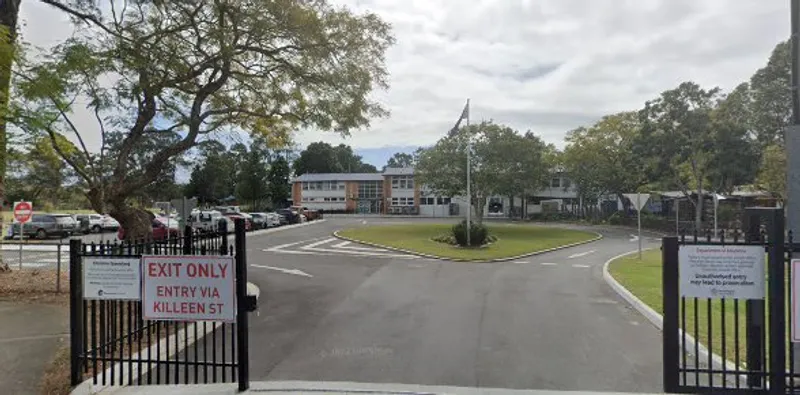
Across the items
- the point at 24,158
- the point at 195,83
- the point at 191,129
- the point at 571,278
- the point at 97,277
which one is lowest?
the point at 571,278

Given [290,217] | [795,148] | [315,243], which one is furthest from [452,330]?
[290,217]

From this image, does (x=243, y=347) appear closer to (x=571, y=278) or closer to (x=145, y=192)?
(x=571, y=278)

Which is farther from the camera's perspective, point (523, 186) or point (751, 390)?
point (523, 186)

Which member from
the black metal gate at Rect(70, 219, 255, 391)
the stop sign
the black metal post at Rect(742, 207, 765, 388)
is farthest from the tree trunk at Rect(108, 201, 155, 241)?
the black metal post at Rect(742, 207, 765, 388)

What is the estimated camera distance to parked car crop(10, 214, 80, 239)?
113 ft

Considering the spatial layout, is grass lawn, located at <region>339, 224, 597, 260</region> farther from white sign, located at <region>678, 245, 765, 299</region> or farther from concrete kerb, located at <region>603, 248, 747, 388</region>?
white sign, located at <region>678, 245, 765, 299</region>

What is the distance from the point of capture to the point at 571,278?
17.9 metres

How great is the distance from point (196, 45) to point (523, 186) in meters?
32.9

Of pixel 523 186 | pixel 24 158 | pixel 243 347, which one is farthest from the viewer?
pixel 523 186

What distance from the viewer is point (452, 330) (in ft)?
32.0

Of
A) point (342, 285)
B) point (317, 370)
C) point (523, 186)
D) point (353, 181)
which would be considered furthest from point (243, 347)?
point (353, 181)

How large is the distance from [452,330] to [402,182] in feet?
239

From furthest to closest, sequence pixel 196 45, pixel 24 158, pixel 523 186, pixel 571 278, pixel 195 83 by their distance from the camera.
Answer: pixel 523 186 → pixel 571 278 → pixel 195 83 → pixel 196 45 → pixel 24 158

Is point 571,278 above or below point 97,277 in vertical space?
below
